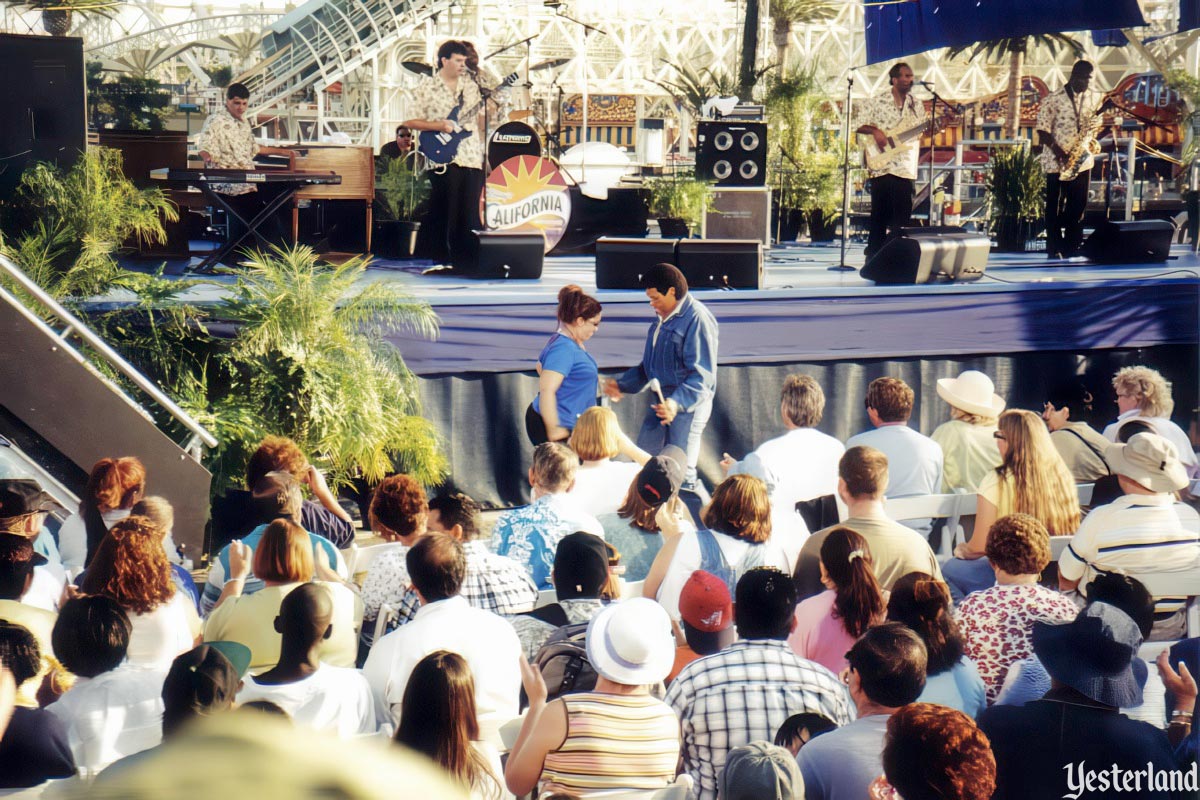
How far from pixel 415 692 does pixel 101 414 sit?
3108 millimetres

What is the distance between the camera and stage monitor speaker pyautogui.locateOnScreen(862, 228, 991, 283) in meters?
7.07

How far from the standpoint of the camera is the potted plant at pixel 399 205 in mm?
9359

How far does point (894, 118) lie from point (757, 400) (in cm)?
302

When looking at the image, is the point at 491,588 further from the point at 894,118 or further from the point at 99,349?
the point at 894,118

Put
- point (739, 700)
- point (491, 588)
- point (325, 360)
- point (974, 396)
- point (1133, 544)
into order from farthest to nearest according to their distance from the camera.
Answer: point (325, 360) → point (974, 396) → point (1133, 544) → point (491, 588) → point (739, 700)

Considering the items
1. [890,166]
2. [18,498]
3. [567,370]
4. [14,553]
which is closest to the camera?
[14,553]

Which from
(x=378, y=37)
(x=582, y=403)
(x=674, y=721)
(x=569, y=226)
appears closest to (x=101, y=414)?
(x=582, y=403)

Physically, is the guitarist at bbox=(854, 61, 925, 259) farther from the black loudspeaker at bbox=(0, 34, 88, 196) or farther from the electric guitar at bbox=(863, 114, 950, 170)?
the black loudspeaker at bbox=(0, 34, 88, 196)

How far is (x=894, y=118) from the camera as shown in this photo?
8781mm

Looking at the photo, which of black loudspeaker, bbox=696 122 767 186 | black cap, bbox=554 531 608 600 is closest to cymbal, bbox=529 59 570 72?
black loudspeaker, bbox=696 122 767 186

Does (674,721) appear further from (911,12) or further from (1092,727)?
(911,12)

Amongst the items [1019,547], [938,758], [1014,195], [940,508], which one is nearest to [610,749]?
[938,758]

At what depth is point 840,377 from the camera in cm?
697

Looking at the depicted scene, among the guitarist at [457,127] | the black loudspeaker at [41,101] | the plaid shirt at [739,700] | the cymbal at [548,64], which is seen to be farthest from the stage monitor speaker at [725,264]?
the plaid shirt at [739,700]
